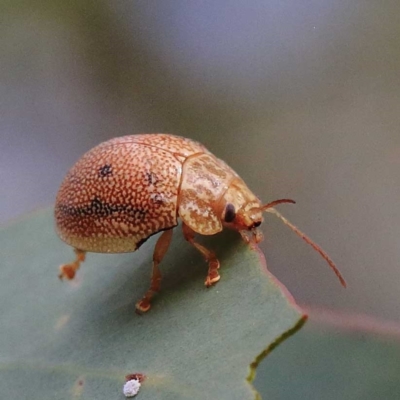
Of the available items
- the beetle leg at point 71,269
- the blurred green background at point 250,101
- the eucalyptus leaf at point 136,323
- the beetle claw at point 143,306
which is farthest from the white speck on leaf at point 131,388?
the blurred green background at point 250,101

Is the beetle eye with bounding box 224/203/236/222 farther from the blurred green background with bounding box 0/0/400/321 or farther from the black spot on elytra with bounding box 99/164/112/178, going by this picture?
the blurred green background with bounding box 0/0/400/321

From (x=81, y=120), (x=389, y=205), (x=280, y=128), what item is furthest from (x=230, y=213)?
(x=81, y=120)

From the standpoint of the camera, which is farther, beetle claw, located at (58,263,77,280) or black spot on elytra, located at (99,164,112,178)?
beetle claw, located at (58,263,77,280)

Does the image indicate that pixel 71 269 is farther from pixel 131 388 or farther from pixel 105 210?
pixel 131 388

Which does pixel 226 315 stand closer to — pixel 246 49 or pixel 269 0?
pixel 246 49

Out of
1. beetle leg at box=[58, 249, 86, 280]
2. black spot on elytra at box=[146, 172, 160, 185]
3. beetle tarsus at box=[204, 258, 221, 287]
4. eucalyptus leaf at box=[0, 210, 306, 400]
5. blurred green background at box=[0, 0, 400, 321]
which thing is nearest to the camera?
eucalyptus leaf at box=[0, 210, 306, 400]

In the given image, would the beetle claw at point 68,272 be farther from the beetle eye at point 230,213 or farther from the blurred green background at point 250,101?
the blurred green background at point 250,101

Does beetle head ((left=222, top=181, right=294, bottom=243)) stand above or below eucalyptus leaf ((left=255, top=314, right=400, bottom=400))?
above

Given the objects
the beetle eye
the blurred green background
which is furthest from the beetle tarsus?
the blurred green background

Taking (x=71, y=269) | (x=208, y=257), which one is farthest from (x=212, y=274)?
(x=71, y=269)
